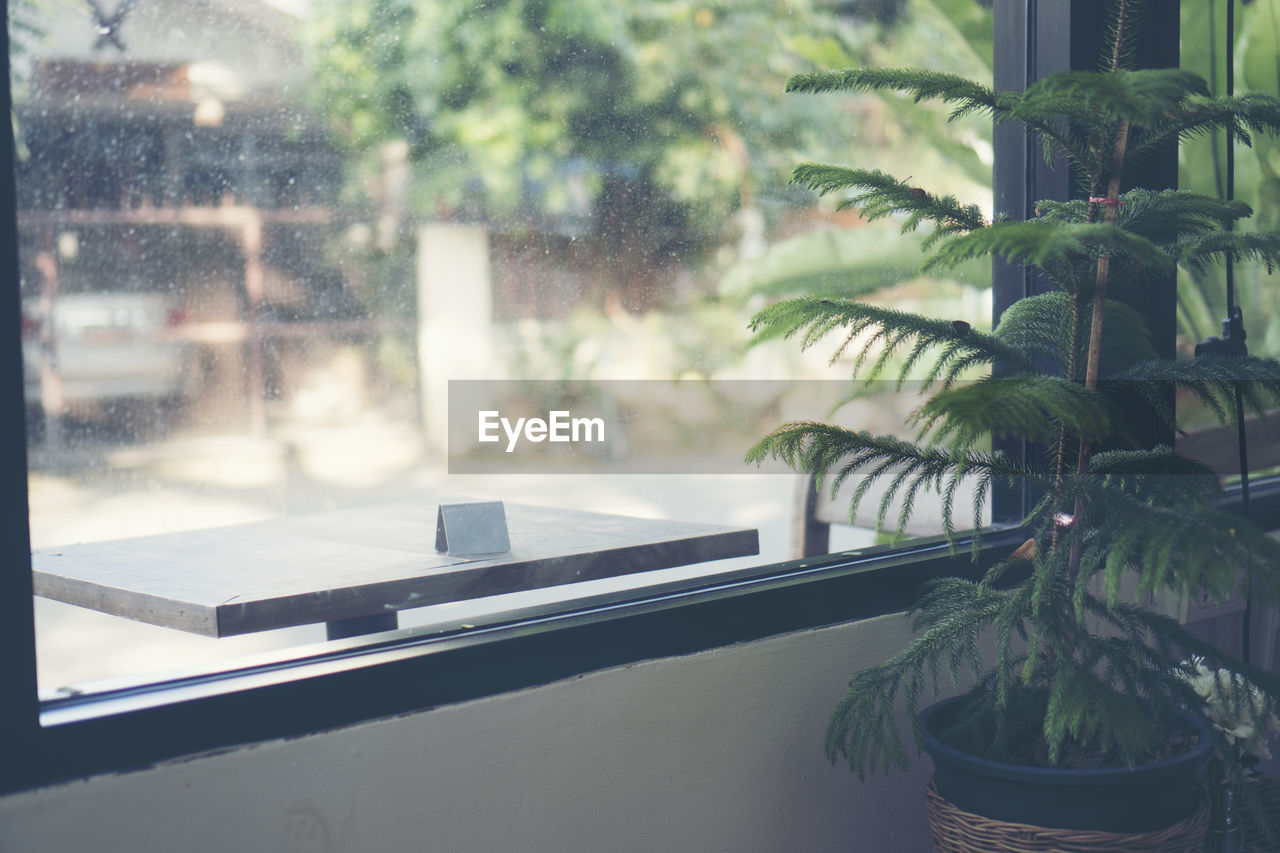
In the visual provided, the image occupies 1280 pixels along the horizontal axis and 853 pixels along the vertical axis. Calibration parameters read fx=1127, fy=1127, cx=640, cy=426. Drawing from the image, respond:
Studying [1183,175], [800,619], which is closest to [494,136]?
[800,619]

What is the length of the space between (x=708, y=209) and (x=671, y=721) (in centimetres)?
96

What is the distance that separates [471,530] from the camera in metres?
1.50

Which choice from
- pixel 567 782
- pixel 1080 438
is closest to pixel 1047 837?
pixel 1080 438

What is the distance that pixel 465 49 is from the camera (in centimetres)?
171

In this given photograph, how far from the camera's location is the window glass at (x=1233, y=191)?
2.45 m

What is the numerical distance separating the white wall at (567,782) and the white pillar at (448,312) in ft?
1.72

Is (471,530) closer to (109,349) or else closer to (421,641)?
(421,641)

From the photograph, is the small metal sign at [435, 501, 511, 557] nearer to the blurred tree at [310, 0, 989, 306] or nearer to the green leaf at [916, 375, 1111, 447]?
the blurred tree at [310, 0, 989, 306]

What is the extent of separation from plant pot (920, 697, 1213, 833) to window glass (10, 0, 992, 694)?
20.8 inches

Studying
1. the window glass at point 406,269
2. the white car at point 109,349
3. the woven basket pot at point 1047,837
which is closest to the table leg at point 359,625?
the window glass at point 406,269

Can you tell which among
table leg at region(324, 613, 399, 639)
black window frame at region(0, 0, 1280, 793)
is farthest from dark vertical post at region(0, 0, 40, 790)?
table leg at region(324, 613, 399, 639)

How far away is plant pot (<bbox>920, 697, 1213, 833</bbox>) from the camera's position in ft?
3.97

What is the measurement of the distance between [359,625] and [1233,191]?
2170 mm

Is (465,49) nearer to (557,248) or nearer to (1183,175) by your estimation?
(557,248)
